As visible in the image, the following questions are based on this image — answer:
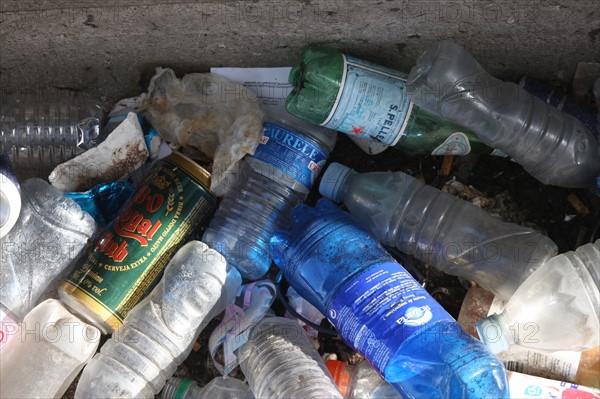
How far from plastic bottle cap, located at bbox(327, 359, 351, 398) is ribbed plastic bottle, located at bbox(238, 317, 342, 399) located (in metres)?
0.05

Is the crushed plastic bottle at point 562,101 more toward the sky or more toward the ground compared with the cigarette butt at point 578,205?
more toward the sky

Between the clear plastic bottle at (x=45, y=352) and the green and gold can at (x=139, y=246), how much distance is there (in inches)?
2.1

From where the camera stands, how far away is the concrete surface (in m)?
1.72

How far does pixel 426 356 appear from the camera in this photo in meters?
1.51

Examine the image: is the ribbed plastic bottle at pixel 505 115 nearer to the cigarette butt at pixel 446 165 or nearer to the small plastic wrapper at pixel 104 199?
the cigarette butt at pixel 446 165

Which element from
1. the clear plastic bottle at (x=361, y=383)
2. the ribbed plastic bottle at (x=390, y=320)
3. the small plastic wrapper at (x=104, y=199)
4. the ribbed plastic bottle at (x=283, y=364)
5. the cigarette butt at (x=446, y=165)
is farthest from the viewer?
the cigarette butt at (x=446, y=165)

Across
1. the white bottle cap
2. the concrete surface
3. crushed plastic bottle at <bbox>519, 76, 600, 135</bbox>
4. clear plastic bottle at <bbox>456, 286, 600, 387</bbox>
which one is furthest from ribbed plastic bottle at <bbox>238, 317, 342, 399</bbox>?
crushed plastic bottle at <bbox>519, 76, 600, 135</bbox>

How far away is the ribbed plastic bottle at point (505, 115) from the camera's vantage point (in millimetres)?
1736

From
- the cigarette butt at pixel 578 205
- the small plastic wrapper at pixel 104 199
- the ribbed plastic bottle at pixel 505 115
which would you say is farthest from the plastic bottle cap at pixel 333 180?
the cigarette butt at pixel 578 205

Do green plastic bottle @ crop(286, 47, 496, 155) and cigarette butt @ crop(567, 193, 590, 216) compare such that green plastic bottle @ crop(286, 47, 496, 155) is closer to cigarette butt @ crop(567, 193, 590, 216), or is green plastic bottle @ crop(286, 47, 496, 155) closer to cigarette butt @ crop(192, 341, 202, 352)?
cigarette butt @ crop(567, 193, 590, 216)

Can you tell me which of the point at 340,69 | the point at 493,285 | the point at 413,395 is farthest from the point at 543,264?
the point at 340,69

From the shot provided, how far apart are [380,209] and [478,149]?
1.13 ft

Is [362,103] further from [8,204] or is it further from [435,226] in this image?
[8,204]

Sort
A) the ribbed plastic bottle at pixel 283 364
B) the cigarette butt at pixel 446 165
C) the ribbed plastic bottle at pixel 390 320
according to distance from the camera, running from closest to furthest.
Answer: the ribbed plastic bottle at pixel 390 320, the ribbed plastic bottle at pixel 283 364, the cigarette butt at pixel 446 165
